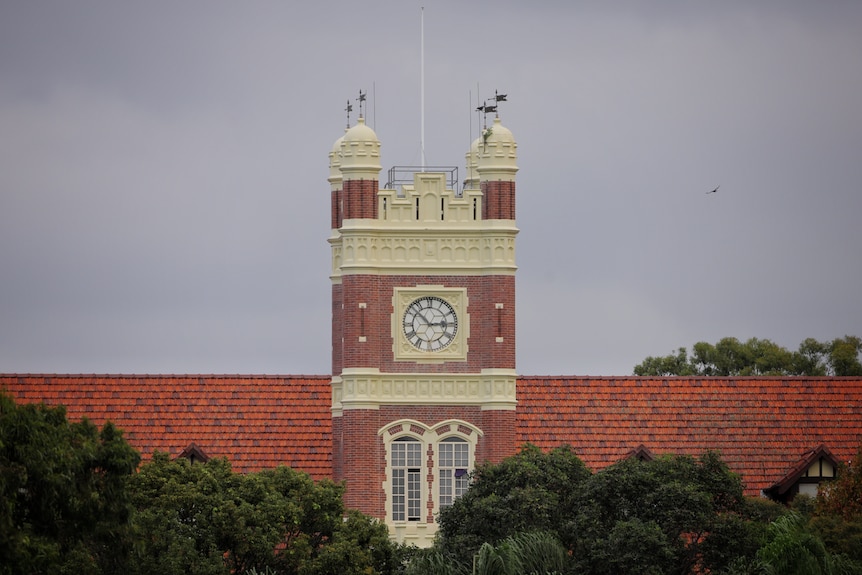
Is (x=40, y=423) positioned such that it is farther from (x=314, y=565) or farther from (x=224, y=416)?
(x=224, y=416)

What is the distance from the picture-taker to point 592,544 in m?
67.8

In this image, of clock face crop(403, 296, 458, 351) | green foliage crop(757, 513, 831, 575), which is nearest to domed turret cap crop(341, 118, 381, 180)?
clock face crop(403, 296, 458, 351)

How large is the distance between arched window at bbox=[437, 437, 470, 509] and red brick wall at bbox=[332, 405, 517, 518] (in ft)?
1.71

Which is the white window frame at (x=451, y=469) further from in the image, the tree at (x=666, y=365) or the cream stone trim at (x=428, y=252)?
the tree at (x=666, y=365)

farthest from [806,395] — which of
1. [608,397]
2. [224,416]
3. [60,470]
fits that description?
[60,470]

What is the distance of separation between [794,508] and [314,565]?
14848mm

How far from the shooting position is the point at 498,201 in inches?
2960

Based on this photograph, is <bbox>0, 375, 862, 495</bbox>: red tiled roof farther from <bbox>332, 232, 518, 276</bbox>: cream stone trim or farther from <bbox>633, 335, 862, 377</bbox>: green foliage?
<bbox>633, 335, 862, 377</bbox>: green foliage

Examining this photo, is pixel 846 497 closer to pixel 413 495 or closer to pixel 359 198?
pixel 413 495

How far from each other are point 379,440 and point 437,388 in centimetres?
232

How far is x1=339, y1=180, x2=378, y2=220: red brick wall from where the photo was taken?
2955 inches

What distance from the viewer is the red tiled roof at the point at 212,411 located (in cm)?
7794

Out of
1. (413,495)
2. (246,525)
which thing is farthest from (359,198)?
(246,525)

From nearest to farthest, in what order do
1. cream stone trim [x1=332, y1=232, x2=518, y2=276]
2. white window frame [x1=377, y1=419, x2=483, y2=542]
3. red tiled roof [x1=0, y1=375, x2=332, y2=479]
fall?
white window frame [x1=377, y1=419, x2=483, y2=542]
cream stone trim [x1=332, y1=232, x2=518, y2=276]
red tiled roof [x1=0, y1=375, x2=332, y2=479]
